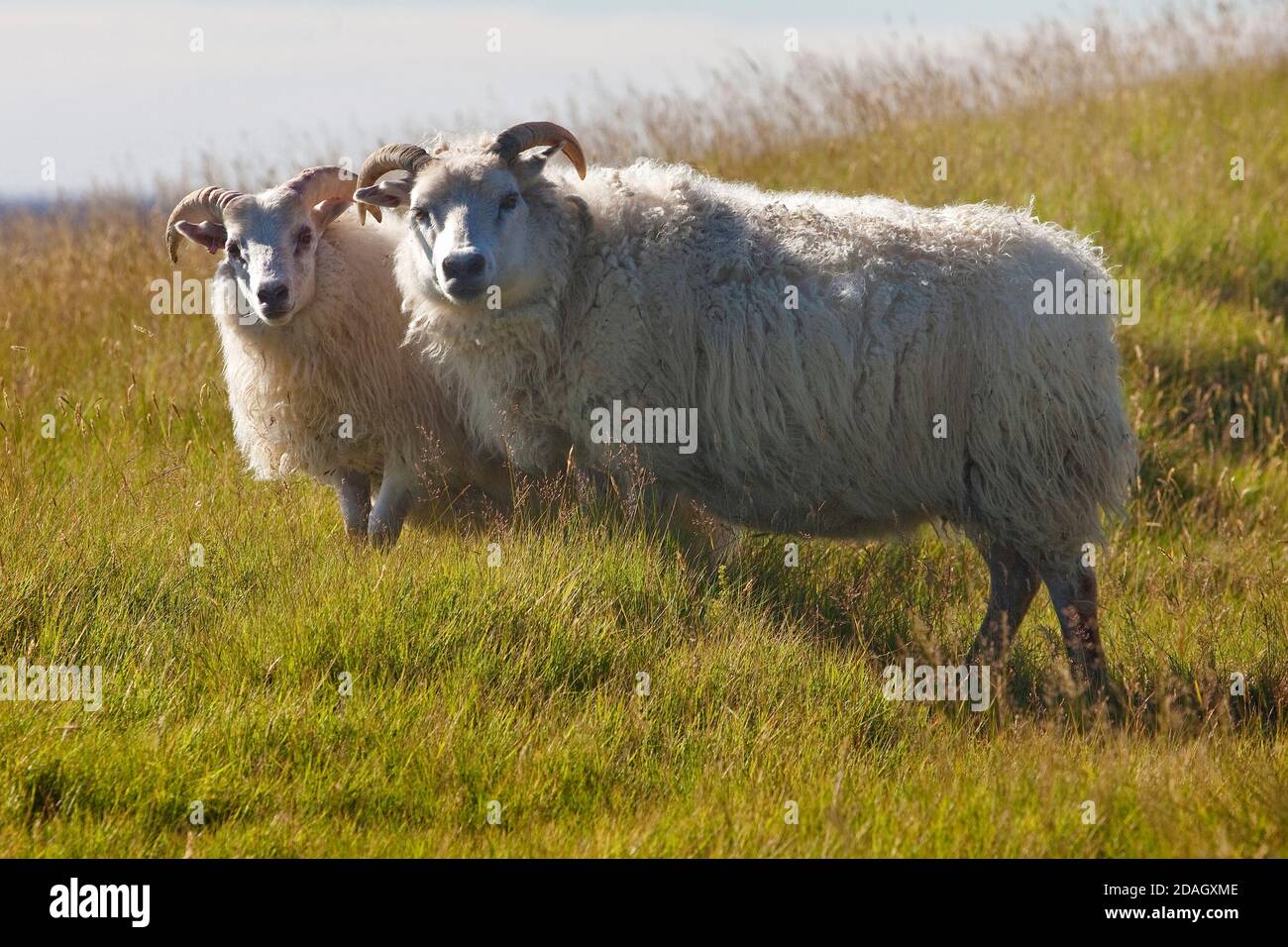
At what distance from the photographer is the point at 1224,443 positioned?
7.88 metres

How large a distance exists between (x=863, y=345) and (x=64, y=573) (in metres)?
3.14

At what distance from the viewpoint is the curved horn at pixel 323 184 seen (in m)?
5.93

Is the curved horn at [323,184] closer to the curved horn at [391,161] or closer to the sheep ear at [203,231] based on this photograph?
the curved horn at [391,161]

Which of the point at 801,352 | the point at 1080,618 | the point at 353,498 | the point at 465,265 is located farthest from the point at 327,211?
the point at 1080,618

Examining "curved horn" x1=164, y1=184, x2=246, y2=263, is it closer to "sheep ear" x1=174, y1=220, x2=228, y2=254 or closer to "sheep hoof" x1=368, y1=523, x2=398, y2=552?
"sheep ear" x1=174, y1=220, x2=228, y2=254

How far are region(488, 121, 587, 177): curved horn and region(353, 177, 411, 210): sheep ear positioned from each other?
1.38ft

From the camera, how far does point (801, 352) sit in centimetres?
534

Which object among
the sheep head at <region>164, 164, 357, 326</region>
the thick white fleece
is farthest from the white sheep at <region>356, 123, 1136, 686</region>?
the sheep head at <region>164, 164, 357, 326</region>

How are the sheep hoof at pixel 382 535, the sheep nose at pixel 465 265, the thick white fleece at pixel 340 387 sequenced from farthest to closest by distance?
1. the thick white fleece at pixel 340 387
2. the sheep hoof at pixel 382 535
3. the sheep nose at pixel 465 265

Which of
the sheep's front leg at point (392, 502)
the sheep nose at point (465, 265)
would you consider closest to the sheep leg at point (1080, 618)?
the sheep nose at point (465, 265)

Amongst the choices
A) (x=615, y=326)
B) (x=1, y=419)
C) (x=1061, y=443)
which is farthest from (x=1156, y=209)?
(x=1, y=419)

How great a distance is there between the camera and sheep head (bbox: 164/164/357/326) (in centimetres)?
570

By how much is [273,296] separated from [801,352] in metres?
2.24

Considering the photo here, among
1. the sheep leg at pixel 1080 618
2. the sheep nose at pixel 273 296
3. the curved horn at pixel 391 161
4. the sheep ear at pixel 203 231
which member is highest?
the curved horn at pixel 391 161
